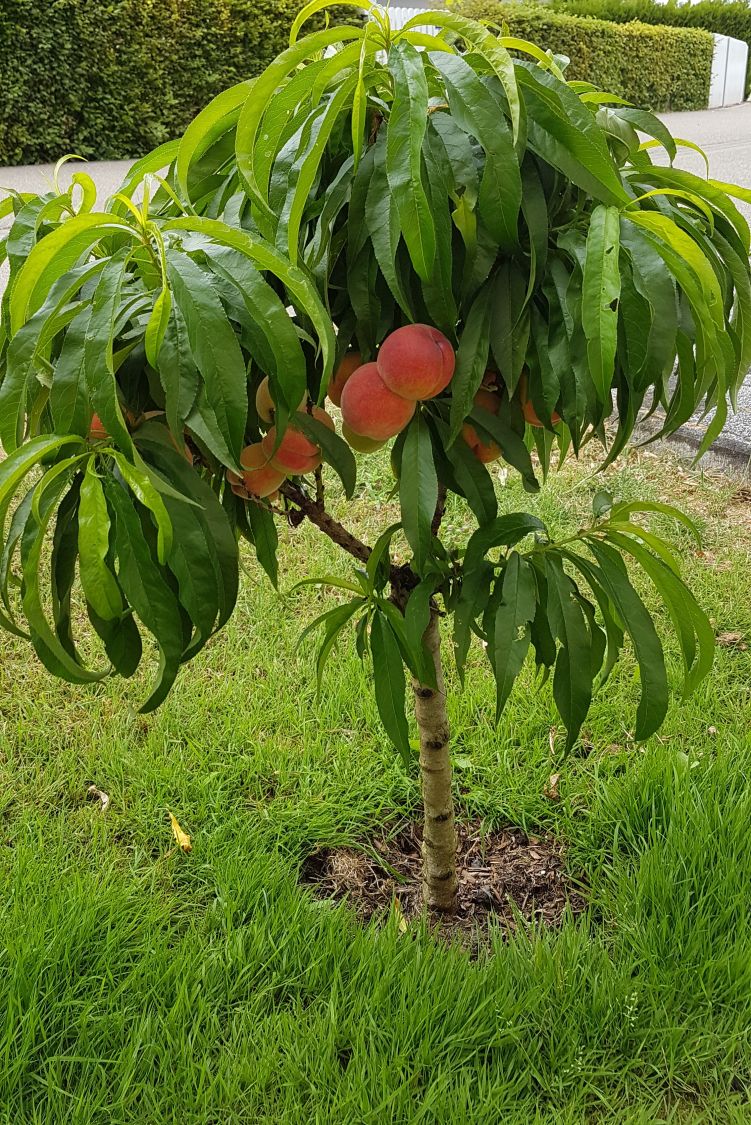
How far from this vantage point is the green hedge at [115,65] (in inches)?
326

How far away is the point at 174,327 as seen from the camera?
77 cm

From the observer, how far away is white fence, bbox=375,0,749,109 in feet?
54.2

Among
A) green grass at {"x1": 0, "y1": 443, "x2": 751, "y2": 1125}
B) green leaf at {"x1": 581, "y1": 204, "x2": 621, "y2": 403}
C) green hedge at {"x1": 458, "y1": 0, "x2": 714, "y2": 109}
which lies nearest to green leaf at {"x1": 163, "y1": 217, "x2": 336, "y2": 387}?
green leaf at {"x1": 581, "y1": 204, "x2": 621, "y2": 403}

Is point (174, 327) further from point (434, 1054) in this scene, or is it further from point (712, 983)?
point (712, 983)

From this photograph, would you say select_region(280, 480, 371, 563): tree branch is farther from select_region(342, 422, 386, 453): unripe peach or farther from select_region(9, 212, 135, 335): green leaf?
select_region(9, 212, 135, 335): green leaf

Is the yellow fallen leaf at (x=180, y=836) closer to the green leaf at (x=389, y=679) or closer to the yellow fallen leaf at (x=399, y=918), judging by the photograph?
the yellow fallen leaf at (x=399, y=918)

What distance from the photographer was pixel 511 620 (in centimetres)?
112

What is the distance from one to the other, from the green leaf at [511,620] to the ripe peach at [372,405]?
10.0 inches

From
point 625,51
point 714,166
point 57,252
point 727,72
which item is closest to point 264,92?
point 57,252

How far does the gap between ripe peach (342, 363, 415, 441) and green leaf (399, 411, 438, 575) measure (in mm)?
38

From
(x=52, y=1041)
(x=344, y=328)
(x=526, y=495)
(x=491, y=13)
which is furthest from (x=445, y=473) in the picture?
(x=491, y=13)

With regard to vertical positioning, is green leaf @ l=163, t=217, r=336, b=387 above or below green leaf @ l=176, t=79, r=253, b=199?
below

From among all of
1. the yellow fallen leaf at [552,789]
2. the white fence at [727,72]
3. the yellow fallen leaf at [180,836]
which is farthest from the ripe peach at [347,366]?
the white fence at [727,72]

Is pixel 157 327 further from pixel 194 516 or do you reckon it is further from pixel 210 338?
pixel 194 516
